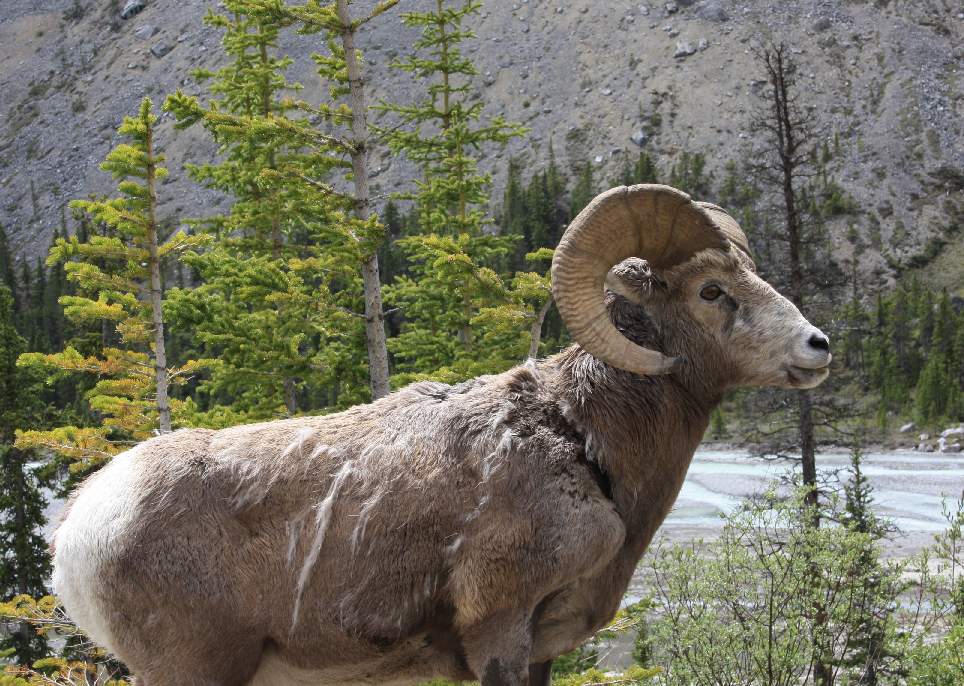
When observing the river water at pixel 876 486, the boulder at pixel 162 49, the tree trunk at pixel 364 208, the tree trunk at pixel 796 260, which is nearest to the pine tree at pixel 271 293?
the tree trunk at pixel 364 208

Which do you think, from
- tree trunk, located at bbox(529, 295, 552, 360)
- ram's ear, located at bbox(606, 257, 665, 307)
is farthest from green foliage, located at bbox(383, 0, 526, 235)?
ram's ear, located at bbox(606, 257, 665, 307)

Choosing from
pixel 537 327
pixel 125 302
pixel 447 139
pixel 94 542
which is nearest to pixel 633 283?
pixel 94 542

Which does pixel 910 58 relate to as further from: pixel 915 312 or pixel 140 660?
pixel 140 660

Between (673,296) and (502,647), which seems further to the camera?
(673,296)

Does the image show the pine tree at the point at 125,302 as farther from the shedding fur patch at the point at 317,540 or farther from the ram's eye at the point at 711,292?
the ram's eye at the point at 711,292

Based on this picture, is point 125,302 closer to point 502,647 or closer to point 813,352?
point 502,647

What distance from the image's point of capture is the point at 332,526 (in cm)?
381

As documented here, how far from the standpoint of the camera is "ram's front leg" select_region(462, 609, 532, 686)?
366 centimetres

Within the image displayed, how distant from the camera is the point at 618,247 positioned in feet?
13.6

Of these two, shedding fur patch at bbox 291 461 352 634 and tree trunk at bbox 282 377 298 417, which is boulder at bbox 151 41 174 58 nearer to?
tree trunk at bbox 282 377 298 417

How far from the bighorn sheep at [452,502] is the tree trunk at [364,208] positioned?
672 centimetres

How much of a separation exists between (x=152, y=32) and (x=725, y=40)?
80953mm

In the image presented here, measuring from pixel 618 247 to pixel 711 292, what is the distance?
1.50 ft

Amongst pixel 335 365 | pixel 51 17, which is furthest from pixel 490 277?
pixel 51 17
